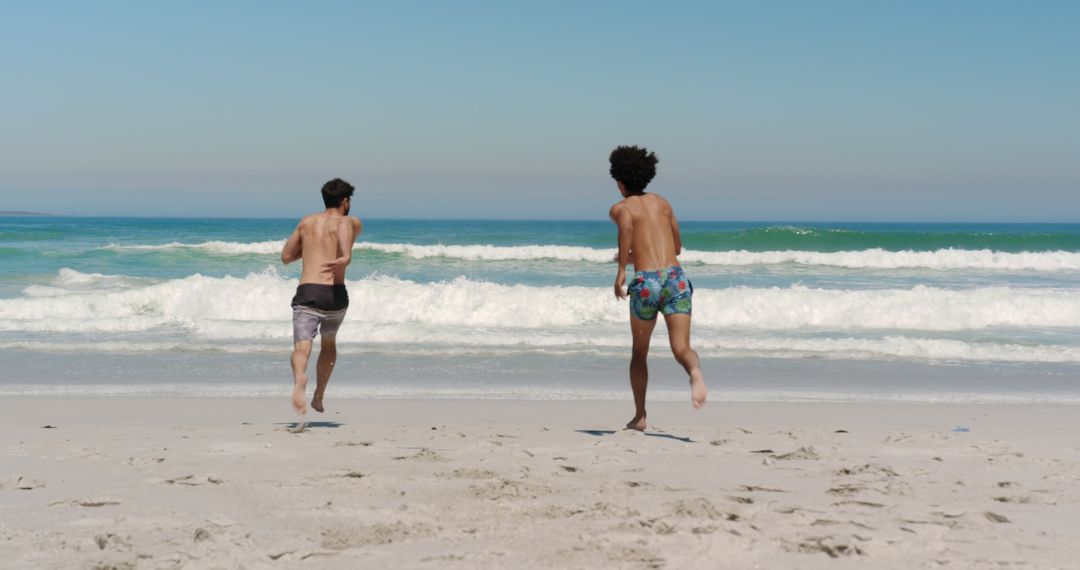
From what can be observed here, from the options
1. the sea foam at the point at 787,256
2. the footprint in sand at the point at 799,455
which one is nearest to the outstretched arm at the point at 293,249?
the footprint in sand at the point at 799,455

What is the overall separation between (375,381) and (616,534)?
5285 mm

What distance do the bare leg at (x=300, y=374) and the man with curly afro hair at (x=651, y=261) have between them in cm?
196

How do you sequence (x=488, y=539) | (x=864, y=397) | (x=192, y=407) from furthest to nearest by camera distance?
(x=864, y=397) < (x=192, y=407) < (x=488, y=539)

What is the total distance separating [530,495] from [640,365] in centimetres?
190

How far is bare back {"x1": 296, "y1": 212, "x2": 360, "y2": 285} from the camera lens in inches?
225

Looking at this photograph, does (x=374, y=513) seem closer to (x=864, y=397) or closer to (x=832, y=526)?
(x=832, y=526)

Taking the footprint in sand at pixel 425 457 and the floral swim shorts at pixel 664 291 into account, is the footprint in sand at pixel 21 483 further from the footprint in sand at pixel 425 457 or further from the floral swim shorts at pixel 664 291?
the floral swim shorts at pixel 664 291

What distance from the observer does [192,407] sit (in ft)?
22.5

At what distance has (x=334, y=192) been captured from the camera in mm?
5789

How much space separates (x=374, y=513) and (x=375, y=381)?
4790 millimetres

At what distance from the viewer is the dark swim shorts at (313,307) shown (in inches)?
225

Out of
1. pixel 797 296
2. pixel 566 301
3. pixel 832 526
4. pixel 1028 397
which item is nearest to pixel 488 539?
pixel 832 526

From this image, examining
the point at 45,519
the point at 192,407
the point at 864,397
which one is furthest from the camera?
the point at 864,397

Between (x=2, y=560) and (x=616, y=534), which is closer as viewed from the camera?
(x=2, y=560)
